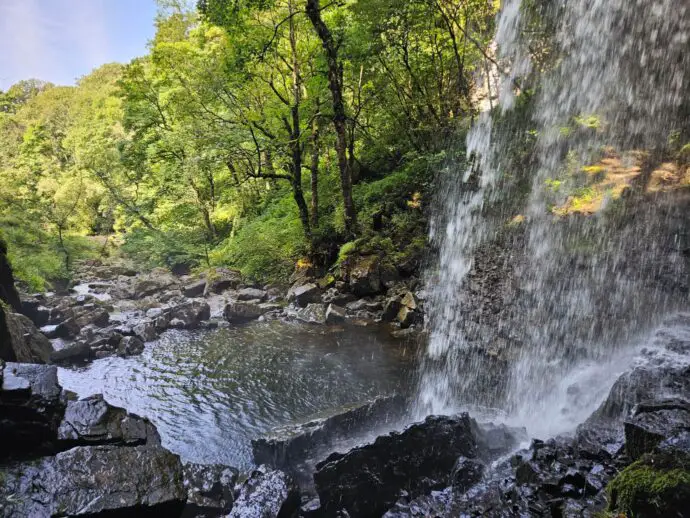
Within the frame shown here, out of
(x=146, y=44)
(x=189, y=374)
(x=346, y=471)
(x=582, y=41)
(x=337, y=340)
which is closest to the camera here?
(x=346, y=471)

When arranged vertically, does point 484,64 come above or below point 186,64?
below

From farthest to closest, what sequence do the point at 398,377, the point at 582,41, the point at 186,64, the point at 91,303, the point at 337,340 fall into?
the point at 186,64 < the point at 91,303 < the point at 582,41 < the point at 337,340 < the point at 398,377

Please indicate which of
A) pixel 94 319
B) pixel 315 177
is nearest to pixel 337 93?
pixel 315 177

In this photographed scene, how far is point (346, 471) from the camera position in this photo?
517 cm

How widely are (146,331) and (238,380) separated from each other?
15.9ft

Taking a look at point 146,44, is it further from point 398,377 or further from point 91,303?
point 398,377

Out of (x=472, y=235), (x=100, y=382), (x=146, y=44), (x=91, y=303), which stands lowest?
(x=100, y=382)

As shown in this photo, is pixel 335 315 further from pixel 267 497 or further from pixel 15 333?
pixel 267 497

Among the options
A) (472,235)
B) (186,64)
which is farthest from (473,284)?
(186,64)

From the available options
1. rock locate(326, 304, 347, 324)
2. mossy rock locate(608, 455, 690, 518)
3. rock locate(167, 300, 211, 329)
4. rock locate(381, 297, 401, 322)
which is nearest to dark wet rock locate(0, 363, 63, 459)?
mossy rock locate(608, 455, 690, 518)

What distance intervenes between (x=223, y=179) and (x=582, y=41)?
1986 centimetres

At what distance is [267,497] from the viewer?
497 cm

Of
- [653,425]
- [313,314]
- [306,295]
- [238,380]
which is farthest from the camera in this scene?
[306,295]

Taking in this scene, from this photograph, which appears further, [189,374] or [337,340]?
[337,340]
